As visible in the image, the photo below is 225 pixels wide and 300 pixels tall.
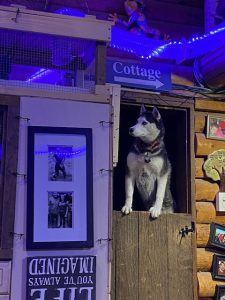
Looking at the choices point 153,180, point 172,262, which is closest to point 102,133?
point 153,180

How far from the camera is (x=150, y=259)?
362 centimetres

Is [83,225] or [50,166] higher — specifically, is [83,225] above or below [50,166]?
below

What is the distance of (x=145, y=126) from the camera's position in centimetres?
378

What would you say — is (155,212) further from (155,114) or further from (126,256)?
(155,114)

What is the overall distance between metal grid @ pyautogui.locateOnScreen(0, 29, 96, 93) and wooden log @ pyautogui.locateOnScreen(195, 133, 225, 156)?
4.02 feet

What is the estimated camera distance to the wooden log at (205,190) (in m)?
3.97

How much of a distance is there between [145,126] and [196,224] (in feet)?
3.09

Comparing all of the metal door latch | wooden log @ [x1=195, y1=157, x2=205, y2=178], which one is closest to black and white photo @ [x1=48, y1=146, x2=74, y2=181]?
the metal door latch

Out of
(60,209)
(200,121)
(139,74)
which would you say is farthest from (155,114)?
(60,209)

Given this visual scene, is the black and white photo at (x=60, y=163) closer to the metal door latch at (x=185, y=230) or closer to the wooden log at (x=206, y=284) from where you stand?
the metal door latch at (x=185, y=230)

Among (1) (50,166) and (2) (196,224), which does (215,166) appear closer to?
(2) (196,224)

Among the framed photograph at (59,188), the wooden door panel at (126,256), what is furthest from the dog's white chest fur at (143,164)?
the framed photograph at (59,188)

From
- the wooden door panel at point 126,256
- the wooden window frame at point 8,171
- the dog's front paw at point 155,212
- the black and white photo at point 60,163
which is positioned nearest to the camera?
the wooden window frame at point 8,171

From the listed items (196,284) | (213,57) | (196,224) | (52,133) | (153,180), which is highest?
(213,57)
